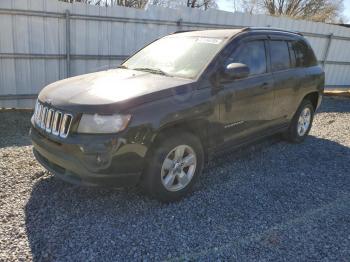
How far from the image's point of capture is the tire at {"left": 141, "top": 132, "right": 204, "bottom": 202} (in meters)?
3.41

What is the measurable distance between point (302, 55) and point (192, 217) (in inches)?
146

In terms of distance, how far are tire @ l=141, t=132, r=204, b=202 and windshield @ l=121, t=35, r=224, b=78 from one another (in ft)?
2.62

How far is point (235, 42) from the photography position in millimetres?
4176

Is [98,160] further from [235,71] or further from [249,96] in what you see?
[249,96]

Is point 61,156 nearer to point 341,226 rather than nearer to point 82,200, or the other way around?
point 82,200

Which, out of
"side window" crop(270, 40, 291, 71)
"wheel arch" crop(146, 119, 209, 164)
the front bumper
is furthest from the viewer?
"side window" crop(270, 40, 291, 71)

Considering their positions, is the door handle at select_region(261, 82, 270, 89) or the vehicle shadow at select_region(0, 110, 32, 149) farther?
the vehicle shadow at select_region(0, 110, 32, 149)

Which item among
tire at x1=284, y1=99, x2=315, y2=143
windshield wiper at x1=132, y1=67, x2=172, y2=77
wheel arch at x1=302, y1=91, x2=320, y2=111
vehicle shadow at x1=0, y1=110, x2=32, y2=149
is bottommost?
vehicle shadow at x1=0, y1=110, x2=32, y2=149

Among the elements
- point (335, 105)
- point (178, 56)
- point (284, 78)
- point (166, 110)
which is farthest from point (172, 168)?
point (335, 105)

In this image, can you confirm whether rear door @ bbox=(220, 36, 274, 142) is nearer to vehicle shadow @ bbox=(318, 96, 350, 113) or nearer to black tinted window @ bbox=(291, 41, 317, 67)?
black tinted window @ bbox=(291, 41, 317, 67)

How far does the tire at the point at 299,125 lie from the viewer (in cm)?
578

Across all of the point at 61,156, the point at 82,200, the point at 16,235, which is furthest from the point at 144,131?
the point at 16,235

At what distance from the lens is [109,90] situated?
3.40 m

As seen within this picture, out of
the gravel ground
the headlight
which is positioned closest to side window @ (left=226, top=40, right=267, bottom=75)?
the gravel ground
